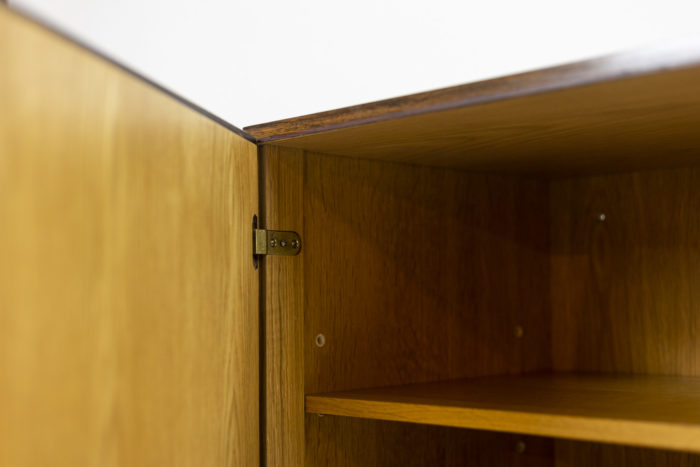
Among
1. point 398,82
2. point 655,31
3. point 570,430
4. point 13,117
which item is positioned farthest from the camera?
point 398,82

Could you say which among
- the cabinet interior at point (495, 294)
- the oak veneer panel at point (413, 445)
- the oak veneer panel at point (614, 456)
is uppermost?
the cabinet interior at point (495, 294)

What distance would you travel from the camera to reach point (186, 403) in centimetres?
64

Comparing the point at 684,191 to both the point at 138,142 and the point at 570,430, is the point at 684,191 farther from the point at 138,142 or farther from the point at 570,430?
the point at 138,142

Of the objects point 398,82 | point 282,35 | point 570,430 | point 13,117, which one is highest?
point 282,35

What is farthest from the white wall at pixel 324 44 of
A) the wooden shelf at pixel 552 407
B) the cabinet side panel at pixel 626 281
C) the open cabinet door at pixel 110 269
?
the open cabinet door at pixel 110 269

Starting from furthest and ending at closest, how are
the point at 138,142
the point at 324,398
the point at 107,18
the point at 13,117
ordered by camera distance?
the point at 107,18, the point at 324,398, the point at 138,142, the point at 13,117

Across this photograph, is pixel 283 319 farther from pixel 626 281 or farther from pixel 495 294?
pixel 626 281

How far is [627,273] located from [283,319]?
1.92 ft

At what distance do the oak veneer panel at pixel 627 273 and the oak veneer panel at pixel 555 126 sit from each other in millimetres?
74

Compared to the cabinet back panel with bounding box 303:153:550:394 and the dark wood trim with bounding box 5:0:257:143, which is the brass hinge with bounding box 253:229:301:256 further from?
the dark wood trim with bounding box 5:0:257:143

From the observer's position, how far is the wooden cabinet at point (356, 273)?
485mm

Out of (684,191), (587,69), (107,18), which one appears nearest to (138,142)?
(587,69)

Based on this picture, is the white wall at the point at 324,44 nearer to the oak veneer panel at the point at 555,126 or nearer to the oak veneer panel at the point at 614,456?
the oak veneer panel at the point at 555,126

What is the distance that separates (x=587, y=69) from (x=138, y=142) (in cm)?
36
